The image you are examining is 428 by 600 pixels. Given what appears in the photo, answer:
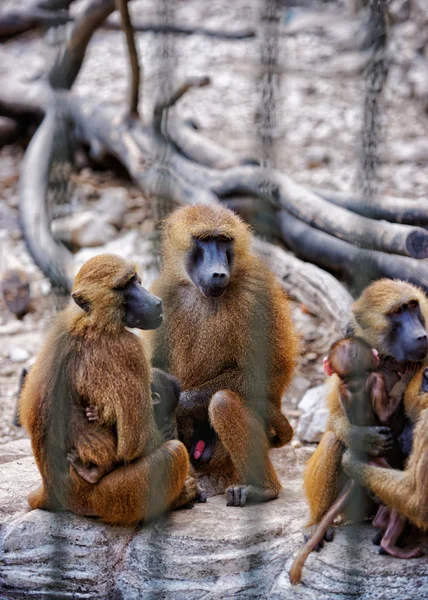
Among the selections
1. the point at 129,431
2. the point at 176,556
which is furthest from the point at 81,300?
the point at 176,556

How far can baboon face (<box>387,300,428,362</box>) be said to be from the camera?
10.9 feet

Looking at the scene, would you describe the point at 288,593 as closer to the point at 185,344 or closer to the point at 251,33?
the point at 185,344

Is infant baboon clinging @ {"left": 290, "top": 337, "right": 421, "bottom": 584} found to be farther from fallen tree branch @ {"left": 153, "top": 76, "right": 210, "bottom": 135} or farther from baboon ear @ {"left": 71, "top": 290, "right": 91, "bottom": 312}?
fallen tree branch @ {"left": 153, "top": 76, "right": 210, "bottom": 135}

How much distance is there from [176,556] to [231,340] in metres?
1.03

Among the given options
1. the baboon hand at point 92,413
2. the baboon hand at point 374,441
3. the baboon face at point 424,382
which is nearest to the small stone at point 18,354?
the baboon hand at point 92,413

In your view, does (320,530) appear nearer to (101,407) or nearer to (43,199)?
(101,407)

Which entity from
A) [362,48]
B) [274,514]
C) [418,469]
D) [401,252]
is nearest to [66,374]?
[274,514]

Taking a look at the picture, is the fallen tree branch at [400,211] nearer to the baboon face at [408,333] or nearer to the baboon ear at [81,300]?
the baboon face at [408,333]

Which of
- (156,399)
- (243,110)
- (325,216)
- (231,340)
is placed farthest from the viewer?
(243,110)

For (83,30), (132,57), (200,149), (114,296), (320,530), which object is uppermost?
(83,30)

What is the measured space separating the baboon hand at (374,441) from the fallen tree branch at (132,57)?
15.7 feet

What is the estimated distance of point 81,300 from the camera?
3617mm

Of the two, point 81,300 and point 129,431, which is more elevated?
point 81,300

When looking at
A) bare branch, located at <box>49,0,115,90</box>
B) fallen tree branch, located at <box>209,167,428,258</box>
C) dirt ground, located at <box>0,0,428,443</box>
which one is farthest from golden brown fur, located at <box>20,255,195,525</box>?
bare branch, located at <box>49,0,115,90</box>
